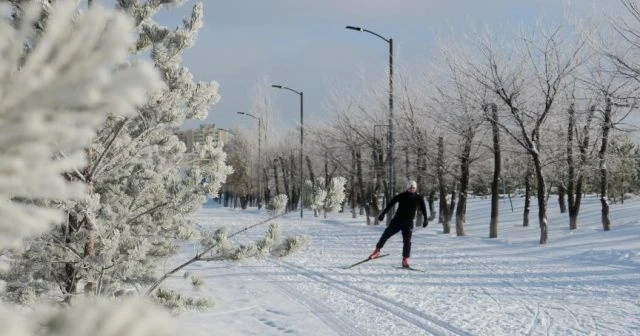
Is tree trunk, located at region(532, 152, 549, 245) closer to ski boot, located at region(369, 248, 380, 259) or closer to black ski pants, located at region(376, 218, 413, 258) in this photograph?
black ski pants, located at region(376, 218, 413, 258)

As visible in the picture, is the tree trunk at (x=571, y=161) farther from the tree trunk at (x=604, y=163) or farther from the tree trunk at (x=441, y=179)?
the tree trunk at (x=441, y=179)

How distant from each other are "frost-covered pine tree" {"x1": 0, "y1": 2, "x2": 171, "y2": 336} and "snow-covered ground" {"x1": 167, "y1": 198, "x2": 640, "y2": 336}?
3.96 metres

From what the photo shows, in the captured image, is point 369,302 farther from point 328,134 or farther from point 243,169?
point 243,169

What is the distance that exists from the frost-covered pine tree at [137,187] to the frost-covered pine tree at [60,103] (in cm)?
449

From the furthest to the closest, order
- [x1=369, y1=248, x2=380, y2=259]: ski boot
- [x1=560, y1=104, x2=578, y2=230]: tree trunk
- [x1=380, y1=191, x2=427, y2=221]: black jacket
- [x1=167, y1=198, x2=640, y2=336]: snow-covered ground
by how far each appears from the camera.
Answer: [x1=560, y1=104, x2=578, y2=230]: tree trunk < [x1=369, y1=248, x2=380, y2=259]: ski boot < [x1=380, y1=191, x2=427, y2=221]: black jacket < [x1=167, y1=198, x2=640, y2=336]: snow-covered ground

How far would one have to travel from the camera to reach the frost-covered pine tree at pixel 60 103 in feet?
1.67

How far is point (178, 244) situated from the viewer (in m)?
8.28

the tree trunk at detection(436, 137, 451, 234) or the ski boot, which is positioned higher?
the tree trunk at detection(436, 137, 451, 234)

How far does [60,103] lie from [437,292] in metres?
10.5

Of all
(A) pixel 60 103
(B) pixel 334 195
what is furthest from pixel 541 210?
(A) pixel 60 103

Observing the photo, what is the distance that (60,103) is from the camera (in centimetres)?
53

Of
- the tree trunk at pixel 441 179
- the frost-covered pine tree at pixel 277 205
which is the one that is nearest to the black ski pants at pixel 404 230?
the frost-covered pine tree at pixel 277 205

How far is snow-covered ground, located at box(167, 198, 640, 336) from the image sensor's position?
8.19 meters

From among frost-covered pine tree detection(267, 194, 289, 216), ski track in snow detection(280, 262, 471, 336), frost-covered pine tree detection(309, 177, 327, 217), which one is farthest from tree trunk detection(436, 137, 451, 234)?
frost-covered pine tree detection(309, 177, 327, 217)
